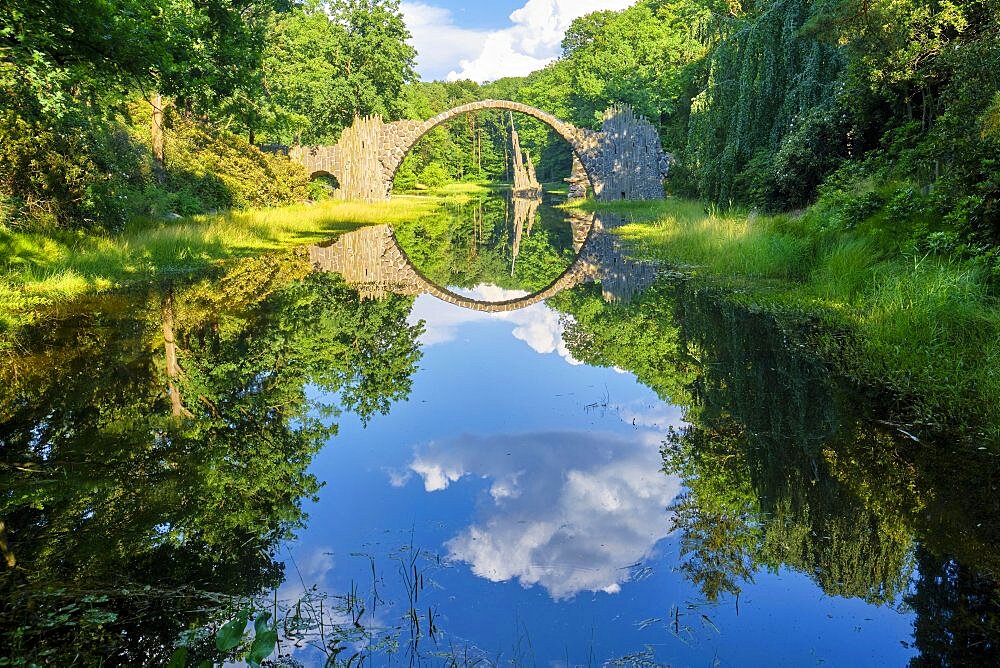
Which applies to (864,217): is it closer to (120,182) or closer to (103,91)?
(103,91)

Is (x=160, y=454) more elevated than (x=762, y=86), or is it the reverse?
(x=762, y=86)

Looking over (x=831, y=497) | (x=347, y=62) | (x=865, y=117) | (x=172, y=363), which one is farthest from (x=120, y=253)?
(x=347, y=62)

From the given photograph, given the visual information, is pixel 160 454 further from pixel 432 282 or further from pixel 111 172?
pixel 111 172

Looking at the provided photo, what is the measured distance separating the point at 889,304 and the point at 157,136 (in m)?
19.4

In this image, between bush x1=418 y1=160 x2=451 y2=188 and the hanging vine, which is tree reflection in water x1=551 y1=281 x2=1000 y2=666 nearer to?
the hanging vine

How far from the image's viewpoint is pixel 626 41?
167ft

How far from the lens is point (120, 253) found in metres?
13.3

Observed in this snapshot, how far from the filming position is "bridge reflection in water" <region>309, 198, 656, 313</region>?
12742mm

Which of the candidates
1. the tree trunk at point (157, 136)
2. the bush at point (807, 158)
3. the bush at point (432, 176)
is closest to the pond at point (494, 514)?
the bush at point (807, 158)

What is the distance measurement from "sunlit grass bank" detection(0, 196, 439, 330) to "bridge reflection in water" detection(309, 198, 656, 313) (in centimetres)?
192

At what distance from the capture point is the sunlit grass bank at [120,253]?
1035 cm

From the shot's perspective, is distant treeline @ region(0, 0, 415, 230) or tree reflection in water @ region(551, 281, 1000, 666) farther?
distant treeline @ region(0, 0, 415, 230)

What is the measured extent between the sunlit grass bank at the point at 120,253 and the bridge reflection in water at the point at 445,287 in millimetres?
1916

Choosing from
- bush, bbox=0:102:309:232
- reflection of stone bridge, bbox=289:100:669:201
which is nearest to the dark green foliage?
reflection of stone bridge, bbox=289:100:669:201
